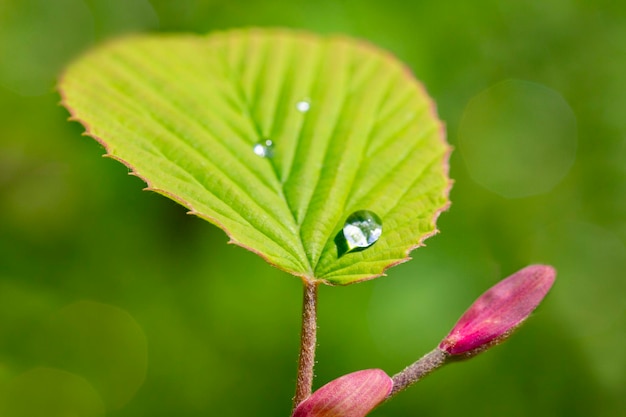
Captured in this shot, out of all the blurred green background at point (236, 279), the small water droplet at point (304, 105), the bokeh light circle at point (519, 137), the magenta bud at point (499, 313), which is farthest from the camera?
the bokeh light circle at point (519, 137)

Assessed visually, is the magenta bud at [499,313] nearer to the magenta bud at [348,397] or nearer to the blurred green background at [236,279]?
the magenta bud at [348,397]

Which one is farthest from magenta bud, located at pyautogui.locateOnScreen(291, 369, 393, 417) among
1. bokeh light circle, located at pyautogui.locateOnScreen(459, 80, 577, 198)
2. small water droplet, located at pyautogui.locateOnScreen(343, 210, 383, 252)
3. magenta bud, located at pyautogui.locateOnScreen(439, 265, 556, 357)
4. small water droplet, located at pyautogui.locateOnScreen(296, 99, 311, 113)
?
bokeh light circle, located at pyautogui.locateOnScreen(459, 80, 577, 198)

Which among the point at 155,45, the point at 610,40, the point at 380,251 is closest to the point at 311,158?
the point at 380,251

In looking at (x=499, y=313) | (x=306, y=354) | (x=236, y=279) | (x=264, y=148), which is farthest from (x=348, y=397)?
(x=236, y=279)

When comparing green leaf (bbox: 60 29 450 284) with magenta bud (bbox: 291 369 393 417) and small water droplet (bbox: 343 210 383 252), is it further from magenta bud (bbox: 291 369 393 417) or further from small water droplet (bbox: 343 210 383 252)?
magenta bud (bbox: 291 369 393 417)

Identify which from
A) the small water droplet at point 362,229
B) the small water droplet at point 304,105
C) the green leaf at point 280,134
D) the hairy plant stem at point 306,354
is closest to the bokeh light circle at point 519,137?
the green leaf at point 280,134

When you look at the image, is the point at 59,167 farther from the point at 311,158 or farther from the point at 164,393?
the point at 311,158
